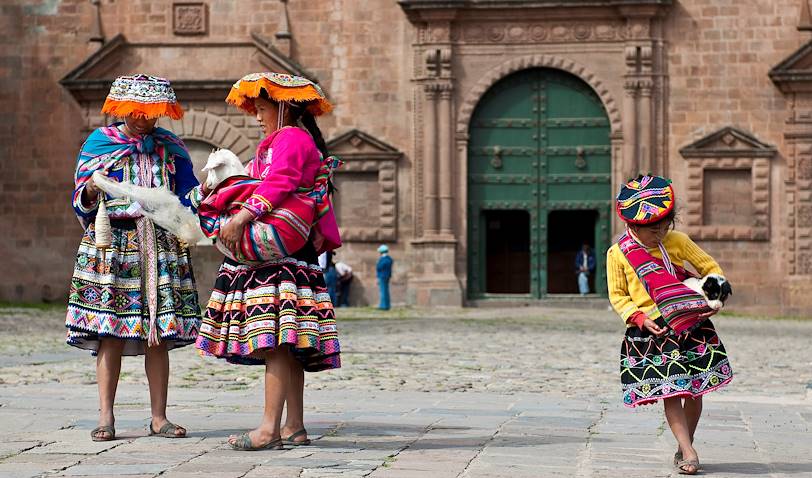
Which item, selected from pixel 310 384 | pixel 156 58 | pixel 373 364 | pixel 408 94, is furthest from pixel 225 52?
pixel 310 384

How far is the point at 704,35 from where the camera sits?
95.3 feet

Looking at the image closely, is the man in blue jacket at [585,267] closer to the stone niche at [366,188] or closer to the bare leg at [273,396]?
the stone niche at [366,188]

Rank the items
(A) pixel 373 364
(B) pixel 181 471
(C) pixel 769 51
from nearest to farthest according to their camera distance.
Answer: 1. (B) pixel 181 471
2. (A) pixel 373 364
3. (C) pixel 769 51

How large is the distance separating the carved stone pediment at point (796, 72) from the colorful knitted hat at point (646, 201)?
73.5 ft

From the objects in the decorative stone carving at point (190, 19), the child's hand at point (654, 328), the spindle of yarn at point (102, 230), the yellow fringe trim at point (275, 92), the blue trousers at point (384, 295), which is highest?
the decorative stone carving at point (190, 19)

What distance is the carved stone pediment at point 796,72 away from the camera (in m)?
28.4

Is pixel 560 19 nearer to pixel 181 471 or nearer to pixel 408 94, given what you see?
pixel 408 94

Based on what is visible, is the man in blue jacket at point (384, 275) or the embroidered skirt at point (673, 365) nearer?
the embroidered skirt at point (673, 365)

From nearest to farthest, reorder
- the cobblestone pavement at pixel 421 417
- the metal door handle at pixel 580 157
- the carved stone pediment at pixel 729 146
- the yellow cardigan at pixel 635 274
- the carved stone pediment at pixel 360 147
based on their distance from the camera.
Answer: the cobblestone pavement at pixel 421 417, the yellow cardigan at pixel 635 274, the carved stone pediment at pixel 729 146, the metal door handle at pixel 580 157, the carved stone pediment at pixel 360 147

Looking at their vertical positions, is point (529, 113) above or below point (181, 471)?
above

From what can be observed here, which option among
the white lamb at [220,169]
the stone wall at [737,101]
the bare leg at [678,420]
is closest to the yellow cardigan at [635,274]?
the bare leg at [678,420]

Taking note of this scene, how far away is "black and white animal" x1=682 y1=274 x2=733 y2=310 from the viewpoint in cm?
683

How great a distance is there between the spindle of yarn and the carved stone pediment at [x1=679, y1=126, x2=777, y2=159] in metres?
22.3

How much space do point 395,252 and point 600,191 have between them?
424 cm
